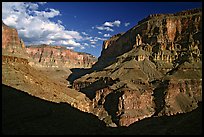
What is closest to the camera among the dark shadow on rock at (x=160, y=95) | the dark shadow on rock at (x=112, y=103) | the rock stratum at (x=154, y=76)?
the dark shadow on rock at (x=112, y=103)

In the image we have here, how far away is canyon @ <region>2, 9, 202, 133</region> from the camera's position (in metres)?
82.4

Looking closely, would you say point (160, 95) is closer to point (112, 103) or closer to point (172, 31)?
point (112, 103)

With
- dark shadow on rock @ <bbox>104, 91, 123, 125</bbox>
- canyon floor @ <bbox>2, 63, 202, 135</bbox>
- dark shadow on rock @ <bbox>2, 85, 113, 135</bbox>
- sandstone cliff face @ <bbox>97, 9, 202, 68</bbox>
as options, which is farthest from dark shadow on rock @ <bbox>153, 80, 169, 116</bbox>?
canyon floor @ <bbox>2, 63, 202, 135</bbox>

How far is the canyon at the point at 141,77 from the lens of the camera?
82438mm

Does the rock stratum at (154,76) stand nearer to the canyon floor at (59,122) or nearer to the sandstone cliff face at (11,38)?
the sandstone cliff face at (11,38)

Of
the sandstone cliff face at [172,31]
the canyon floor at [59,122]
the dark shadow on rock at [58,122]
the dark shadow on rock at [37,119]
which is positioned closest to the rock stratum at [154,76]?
the sandstone cliff face at [172,31]

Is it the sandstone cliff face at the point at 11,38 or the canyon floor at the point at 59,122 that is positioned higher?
the sandstone cliff face at the point at 11,38

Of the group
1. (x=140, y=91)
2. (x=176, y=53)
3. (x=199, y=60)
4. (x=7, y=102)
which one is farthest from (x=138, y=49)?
(x=7, y=102)

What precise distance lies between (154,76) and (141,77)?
7427 mm

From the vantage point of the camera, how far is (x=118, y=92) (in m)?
113

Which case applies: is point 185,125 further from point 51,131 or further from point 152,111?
point 152,111

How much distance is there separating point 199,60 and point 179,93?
34586 millimetres

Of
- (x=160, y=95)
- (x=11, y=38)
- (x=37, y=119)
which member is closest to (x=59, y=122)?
(x=37, y=119)

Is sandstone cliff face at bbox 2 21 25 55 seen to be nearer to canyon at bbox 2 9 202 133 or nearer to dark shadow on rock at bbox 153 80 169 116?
canyon at bbox 2 9 202 133
